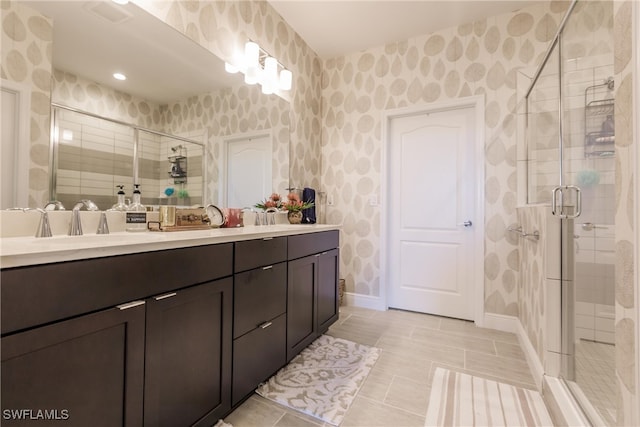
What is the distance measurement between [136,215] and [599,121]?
2.48m

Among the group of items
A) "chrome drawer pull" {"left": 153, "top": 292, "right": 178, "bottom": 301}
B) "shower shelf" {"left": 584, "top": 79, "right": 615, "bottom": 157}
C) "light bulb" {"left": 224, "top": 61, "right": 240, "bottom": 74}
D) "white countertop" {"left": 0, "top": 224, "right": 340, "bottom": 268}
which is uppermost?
"light bulb" {"left": 224, "top": 61, "right": 240, "bottom": 74}

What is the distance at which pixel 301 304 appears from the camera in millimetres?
1838

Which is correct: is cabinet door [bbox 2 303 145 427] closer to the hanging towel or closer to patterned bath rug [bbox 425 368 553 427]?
patterned bath rug [bbox 425 368 553 427]

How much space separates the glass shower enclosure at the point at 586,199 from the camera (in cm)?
129

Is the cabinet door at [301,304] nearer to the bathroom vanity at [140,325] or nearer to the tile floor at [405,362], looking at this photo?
the bathroom vanity at [140,325]

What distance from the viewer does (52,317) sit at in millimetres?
714

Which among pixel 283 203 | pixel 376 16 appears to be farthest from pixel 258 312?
pixel 376 16

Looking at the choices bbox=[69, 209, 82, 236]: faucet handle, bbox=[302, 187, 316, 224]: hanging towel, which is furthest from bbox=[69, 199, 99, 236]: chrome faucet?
bbox=[302, 187, 316, 224]: hanging towel

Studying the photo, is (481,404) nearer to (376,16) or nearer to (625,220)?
(625,220)

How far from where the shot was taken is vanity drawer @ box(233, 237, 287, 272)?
1.33 metres

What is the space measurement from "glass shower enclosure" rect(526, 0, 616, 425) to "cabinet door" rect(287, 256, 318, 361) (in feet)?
4.72

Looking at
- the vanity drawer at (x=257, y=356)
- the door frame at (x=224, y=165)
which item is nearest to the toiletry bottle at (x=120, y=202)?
the door frame at (x=224, y=165)

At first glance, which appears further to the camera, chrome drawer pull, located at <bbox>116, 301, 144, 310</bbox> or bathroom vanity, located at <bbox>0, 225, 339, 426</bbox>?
chrome drawer pull, located at <bbox>116, 301, 144, 310</bbox>

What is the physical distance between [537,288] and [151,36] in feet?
8.96
